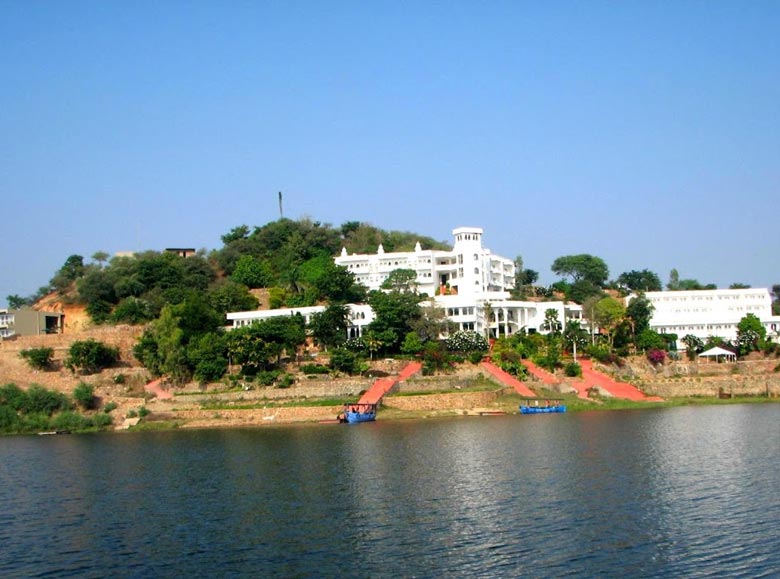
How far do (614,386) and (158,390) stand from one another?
3230cm

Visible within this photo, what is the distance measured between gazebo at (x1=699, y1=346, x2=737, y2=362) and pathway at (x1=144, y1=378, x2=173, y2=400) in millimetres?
40914

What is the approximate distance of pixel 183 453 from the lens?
46.8m

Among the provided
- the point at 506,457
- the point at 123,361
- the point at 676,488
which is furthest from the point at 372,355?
the point at 676,488

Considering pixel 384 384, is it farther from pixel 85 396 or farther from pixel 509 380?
pixel 85 396

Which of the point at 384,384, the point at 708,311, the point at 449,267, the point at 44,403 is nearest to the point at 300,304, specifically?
the point at 449,267

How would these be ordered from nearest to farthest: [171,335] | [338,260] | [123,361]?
1. [171,335]
2. [123,361]
3. [338,260]

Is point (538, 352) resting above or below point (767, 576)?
above

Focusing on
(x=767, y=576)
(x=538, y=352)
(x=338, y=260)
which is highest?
(x=338, y=260)

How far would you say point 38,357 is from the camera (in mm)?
70062

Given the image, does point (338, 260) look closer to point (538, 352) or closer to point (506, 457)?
point (538, 352)

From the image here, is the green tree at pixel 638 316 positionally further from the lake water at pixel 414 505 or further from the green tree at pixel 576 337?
the lake water at pixel 414 505

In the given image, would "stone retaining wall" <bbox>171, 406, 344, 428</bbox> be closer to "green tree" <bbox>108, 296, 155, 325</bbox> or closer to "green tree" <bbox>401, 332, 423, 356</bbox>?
"green tree" <bbox>401, 332, 423, 356</bbox>

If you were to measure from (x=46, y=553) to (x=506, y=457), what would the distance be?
19.6 meters

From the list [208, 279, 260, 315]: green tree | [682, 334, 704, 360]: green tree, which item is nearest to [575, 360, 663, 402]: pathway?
[682, 334, 704, 360]: green tree
